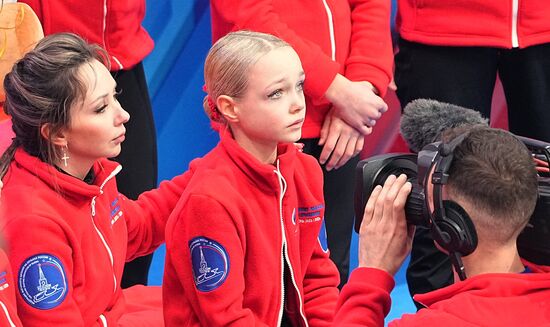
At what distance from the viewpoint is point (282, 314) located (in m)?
2.34

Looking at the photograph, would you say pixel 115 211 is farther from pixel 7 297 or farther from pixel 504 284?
pixel 504 284

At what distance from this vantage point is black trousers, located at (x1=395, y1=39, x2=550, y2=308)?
9.06 ft

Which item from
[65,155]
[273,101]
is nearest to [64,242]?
[65,155]

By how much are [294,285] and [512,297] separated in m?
0.71

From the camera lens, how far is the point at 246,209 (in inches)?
87.0

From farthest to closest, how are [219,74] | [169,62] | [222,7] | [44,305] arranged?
1. [169,62]
2. [222,7]
3. [219,74]
4. [44,305]

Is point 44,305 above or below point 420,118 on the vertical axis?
below

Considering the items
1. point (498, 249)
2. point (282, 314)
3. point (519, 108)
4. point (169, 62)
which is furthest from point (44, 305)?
point (169, 62)

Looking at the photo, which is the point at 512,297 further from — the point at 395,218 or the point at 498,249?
the point at 395,218

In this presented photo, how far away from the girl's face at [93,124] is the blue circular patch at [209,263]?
27 cm

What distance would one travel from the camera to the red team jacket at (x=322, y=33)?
2.62m

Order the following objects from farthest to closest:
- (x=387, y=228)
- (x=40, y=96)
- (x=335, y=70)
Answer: (x=335, y=70), (x=40, y=96), (x=387, y=228)

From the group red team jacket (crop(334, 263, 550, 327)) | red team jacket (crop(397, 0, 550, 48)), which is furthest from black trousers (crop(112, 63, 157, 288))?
red team jacket (crop(334, 263, 550, 327))

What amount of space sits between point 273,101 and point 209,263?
383 millimetres
